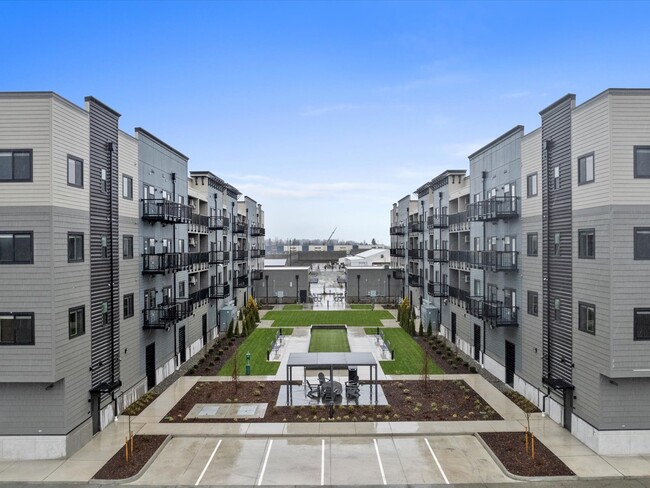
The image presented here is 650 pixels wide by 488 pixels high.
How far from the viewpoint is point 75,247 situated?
1998 cm

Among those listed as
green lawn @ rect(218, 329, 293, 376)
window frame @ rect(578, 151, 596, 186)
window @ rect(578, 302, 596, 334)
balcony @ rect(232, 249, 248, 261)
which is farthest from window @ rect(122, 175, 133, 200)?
balcony @ rect(232, 249, 248, 261)

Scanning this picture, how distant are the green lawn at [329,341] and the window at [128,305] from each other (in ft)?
51.8

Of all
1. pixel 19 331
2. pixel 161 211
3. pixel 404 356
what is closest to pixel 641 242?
pixel 404 356

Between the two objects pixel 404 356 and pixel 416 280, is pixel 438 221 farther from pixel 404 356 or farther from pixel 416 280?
pixel 404 356

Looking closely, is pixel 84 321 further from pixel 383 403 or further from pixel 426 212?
pixel 426 212

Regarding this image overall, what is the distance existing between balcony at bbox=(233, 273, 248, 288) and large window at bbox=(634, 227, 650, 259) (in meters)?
39.3

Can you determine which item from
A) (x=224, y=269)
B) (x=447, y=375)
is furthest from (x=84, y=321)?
(x=224, y=269)

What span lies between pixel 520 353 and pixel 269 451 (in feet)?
47.4

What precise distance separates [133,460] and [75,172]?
445 inches

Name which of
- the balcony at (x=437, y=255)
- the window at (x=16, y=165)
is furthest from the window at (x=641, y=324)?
the balcony at (x=437, y=255)

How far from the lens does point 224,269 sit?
47.3m

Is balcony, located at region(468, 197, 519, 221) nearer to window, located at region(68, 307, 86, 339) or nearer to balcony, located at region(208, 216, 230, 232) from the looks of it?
window, located at region(68, 307, 86, 339)

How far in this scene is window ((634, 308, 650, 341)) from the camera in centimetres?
1808

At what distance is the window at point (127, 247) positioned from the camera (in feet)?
81.0
